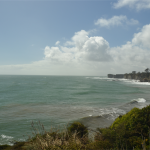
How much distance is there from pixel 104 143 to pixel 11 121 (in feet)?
56.2

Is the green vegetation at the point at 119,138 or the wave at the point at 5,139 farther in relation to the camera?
the wave at the point at 5,139

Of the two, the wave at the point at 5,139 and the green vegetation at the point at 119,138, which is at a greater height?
the green vegetation at the point at 119,138

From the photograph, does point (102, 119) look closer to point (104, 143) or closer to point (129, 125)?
point (129, 125)

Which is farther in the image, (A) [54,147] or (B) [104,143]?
(B) [104,143]

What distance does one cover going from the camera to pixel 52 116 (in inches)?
853

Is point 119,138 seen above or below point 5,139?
above

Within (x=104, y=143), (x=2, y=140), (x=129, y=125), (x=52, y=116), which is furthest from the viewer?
(x=52, y=116)

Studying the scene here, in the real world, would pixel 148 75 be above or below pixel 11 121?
above

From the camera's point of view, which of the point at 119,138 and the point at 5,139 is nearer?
the point at 119,138

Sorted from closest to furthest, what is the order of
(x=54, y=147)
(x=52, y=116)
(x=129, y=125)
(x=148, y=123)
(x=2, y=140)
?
1. (x=54, y=147)
2. (x=148, y=123)
3. (x=129, y=125)
4. (x=2, y=140)
5. (x=52, y=116)

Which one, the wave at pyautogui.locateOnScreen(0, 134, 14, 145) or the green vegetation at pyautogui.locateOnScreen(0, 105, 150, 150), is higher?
the green vegetation at pyautogui.locateOnScreen(0, 105, 150, 150)

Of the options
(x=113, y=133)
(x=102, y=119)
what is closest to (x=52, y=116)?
(x=102, y=119)

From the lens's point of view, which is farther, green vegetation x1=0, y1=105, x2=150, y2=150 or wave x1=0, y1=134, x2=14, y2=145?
wave x1=0, y1=134, x2=14, y2=145

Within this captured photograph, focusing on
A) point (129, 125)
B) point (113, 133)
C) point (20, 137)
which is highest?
point (129, 125)
